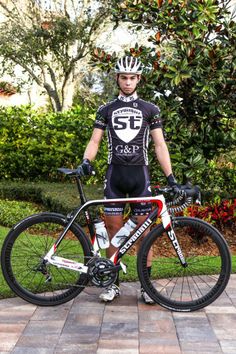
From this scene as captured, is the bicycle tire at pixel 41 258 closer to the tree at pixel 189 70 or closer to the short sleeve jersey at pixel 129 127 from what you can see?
the short sleeve jersey at pixel 129 127

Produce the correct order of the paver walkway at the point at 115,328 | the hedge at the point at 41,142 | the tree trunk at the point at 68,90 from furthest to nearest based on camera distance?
the tree trunk at the point at 68,90 → the hedge at the point at 41,142 → the paver walkway at the point at 115,328

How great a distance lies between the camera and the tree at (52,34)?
65.2 ft

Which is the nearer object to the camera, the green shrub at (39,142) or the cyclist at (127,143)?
the cyclist at (127,143)

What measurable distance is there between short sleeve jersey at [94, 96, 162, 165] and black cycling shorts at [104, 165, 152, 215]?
6cm

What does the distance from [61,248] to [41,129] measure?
568 centimetres

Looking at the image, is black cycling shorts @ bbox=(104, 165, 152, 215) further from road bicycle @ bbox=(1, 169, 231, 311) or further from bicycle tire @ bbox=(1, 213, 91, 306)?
bicycle tire @ bbox=(1, 213, 91, 306)

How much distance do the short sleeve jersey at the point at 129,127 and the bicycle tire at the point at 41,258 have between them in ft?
2.23

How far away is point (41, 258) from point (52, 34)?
54.1 ft

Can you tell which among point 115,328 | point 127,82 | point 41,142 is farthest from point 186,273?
point 41,142

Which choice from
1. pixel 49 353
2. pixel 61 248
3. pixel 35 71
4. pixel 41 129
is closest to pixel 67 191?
pixel 41 129

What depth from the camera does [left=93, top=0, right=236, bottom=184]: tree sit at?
615cm

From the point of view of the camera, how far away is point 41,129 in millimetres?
10156

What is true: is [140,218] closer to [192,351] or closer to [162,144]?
[162,144]

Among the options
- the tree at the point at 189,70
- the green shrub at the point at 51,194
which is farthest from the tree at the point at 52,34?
the tree at the point at 189,70
